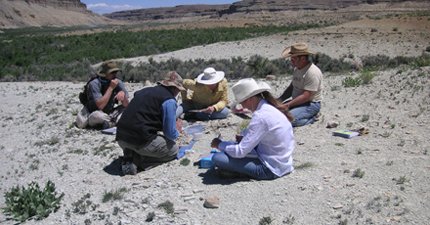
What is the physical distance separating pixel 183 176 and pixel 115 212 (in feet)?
3.50

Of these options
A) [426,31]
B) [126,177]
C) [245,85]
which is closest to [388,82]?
[245,85]

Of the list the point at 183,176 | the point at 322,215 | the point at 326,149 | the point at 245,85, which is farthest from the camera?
the point at 326,149

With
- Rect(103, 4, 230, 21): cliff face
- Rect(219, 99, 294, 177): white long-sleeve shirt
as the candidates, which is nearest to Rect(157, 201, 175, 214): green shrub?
Rect(219, 99, 294, 177): white long-sleeve shirt

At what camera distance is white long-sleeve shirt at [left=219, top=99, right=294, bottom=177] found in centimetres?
343

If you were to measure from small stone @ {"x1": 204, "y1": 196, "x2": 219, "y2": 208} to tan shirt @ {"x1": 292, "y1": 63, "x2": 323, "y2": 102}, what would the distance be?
10.3 ft

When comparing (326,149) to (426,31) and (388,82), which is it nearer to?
A: (388,82)

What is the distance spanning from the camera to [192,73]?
12906 millimetres

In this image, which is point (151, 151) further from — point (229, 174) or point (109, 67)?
point (109, 67)

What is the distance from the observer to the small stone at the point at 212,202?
353 cm

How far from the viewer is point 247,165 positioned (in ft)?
12.5

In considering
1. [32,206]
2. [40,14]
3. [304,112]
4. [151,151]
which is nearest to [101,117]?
[151,151]

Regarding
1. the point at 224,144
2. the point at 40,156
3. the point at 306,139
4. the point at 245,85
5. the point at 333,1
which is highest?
the point at 333,1

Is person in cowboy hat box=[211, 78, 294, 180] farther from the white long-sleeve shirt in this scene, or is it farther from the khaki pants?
the khaki pants

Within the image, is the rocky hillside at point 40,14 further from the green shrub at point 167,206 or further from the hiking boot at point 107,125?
the green shrub at point 167,206
